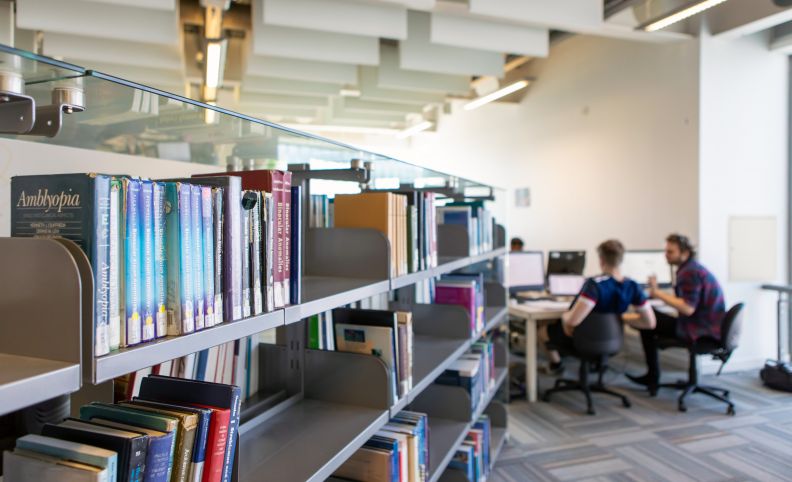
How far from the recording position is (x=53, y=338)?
0.69m

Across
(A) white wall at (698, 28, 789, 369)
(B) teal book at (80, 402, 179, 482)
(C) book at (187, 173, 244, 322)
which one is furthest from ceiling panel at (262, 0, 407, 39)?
(B) teal book at (80, 402, 179, 482)

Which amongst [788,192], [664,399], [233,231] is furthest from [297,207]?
[788,192]

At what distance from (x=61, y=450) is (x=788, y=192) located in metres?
6.14

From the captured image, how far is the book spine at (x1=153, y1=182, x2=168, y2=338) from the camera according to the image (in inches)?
31.6

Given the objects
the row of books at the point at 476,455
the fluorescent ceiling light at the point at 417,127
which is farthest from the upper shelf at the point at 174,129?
the fluorescent ceiling light at the point at 417,127

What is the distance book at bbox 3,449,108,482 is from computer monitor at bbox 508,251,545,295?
4.65 meters

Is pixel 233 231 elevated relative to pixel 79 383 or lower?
elevated

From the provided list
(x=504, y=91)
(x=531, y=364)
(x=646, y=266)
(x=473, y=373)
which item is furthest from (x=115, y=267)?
(x=504, y=91)

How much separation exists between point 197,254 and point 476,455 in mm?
2159

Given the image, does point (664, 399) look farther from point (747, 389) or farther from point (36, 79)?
point (36, 79)

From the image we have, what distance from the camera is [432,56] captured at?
5.49 metres

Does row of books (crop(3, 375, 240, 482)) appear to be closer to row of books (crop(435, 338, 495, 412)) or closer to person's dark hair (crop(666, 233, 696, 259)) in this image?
row of books (crop(435, 338, 495, 412))

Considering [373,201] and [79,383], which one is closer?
[79,383]

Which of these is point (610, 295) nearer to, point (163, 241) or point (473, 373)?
point (473, 373)
